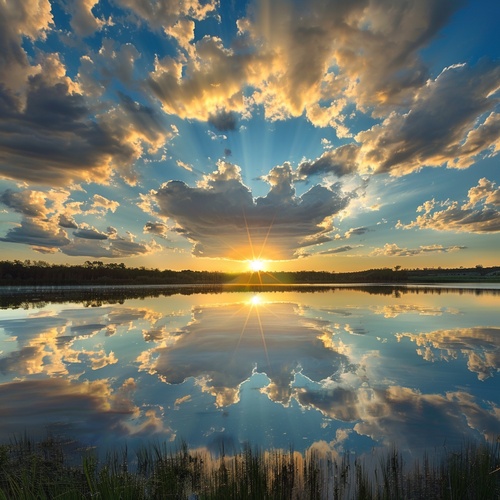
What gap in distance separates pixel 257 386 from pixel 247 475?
712 cm

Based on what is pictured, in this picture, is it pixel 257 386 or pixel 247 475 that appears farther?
pixel 257 386

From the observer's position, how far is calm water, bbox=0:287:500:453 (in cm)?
973

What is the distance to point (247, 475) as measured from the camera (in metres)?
6.79

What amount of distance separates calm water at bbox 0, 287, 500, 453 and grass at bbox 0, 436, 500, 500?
2.98ft

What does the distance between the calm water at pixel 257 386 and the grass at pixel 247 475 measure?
91 cm

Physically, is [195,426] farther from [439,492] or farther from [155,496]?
[439,492]

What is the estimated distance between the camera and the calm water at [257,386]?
973 cm

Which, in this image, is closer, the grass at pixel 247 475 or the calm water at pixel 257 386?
the grass at pixel 247 475

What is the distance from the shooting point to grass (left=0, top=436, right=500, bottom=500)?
632cm

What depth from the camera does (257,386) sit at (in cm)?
1381

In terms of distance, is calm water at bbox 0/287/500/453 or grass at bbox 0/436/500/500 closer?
grass at bbox 0/436/500/500

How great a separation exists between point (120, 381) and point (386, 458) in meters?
11.0

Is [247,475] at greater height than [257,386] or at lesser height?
greater

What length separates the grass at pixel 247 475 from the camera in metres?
6.32
